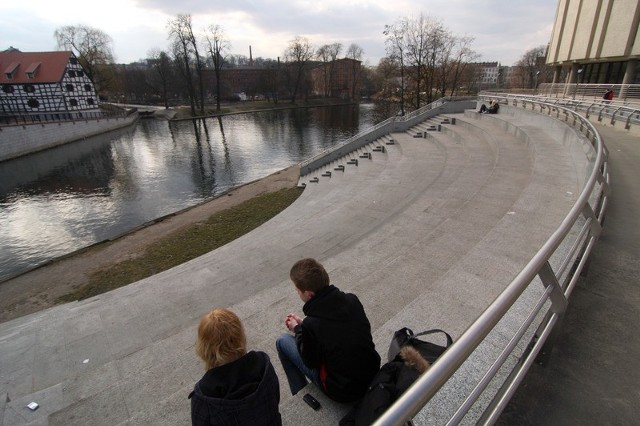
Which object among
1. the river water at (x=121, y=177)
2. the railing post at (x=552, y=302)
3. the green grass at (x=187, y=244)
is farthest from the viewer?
the river water at (x=121, y=177)

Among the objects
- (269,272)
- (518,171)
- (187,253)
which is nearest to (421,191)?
(518,171)

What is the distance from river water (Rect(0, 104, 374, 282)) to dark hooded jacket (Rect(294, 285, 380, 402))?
1587 centimetres

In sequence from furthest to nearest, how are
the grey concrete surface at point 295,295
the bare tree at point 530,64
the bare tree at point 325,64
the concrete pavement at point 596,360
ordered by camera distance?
the bare tree at point 325,64, the bare tree at point 530,64, the grey concrete surface at point 295,295, the concrete pavement at point 596,360

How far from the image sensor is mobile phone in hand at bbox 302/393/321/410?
116 inches

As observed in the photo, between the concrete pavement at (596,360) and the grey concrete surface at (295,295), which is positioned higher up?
the concrete pavement at (596,360)

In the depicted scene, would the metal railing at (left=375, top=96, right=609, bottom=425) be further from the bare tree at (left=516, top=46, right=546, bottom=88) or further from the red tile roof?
the bare tree at (left=516, top=46, right=546, bottom=88)

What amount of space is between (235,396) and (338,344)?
85cm

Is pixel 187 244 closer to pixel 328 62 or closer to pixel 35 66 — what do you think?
pixel 35 66

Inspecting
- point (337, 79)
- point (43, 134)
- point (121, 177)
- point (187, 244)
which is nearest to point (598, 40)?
point (187, 244)

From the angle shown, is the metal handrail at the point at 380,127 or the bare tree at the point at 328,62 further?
the bare tree at the point at 328,62

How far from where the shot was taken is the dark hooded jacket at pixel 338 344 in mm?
2619

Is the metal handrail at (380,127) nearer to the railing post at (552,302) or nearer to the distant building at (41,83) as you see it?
the railing post at (552,302)

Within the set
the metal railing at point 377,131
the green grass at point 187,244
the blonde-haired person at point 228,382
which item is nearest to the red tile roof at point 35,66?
the metal railing at point 377,131

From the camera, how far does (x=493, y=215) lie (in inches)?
301
